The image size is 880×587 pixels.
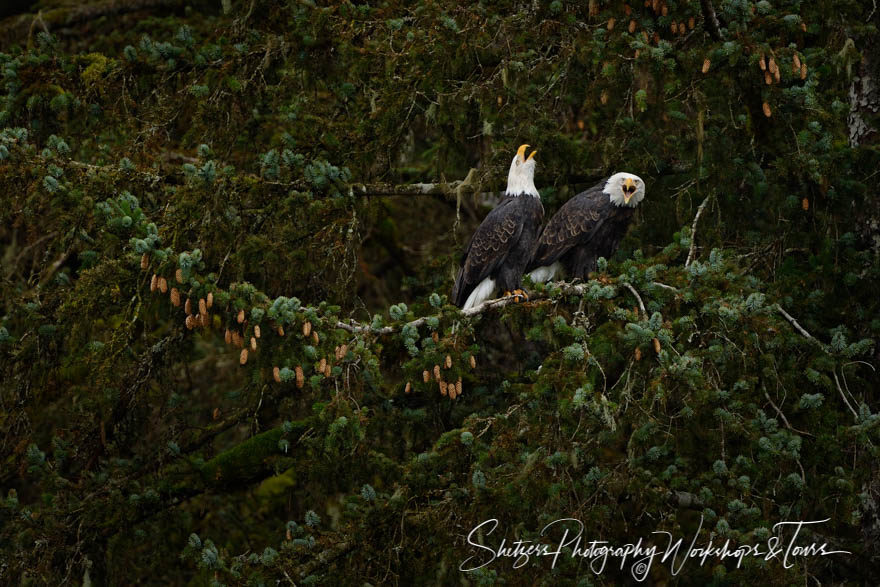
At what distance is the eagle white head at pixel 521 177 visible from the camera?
6906 mm

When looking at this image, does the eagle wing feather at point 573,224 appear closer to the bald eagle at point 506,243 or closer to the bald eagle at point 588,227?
the bald eagle at point 588,227

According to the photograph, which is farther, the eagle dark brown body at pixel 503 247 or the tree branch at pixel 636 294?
the eagle dark brown body at pixel 503 247

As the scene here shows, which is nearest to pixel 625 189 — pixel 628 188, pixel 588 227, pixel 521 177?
pixel 628 188

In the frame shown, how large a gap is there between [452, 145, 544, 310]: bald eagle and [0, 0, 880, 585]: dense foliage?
0.66 ft

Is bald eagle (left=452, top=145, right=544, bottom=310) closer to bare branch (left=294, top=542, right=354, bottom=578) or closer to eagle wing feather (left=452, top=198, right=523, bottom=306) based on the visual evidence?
eagle wing feather (left=452, top=198, right=523, bottom=306)

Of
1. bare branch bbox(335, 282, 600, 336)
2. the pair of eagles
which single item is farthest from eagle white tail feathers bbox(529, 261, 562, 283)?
bare branch bbox(335, 282, 600, 336)

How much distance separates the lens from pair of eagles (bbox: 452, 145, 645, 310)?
6996 mm

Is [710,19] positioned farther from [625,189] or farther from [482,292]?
[482,292]

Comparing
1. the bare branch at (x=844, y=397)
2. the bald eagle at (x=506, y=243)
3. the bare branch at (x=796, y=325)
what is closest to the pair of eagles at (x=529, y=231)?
the bald eagle at (x=506, y=243)

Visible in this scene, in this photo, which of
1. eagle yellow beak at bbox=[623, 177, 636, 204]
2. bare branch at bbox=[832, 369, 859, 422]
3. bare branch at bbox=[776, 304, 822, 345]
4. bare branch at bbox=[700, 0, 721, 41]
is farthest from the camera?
eagle yellow beak at bbox=[623, 177, 636, 204]

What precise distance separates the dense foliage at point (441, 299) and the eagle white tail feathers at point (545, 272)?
58 centimetres

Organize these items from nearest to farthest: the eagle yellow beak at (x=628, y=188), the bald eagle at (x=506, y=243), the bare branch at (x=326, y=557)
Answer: the bare branch at (x=326, y=557) → the eagle yellow beak at (x=628, y=188) → the bald eagle at (x=506, y=243)

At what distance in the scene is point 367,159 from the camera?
668cm

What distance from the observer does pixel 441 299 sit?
529cm
